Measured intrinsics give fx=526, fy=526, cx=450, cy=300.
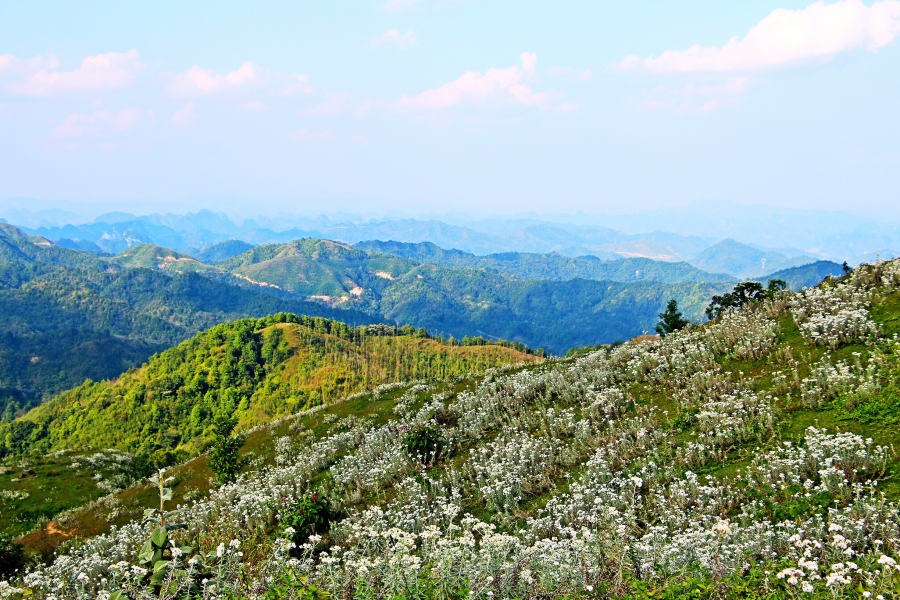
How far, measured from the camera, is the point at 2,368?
193125mm

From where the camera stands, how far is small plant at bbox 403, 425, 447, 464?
18.1 meters

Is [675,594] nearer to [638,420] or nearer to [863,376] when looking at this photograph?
[638,420]

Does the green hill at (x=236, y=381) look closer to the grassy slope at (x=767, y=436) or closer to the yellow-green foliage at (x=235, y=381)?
the yellow-green foliage at (x=235, y=381)

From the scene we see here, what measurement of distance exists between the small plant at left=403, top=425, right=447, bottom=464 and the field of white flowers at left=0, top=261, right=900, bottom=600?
0.08m

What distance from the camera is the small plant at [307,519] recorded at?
13.3 meters

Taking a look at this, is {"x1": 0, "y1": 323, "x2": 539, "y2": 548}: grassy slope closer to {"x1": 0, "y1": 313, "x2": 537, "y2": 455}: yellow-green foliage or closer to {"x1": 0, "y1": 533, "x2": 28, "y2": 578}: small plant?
{"x1": 0, "y1": 313, "x2": 537, "y2": 455}: yellow-green foliage

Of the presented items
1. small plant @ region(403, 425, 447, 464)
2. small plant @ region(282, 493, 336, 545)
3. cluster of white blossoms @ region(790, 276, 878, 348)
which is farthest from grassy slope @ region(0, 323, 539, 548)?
small plant @ region(282, 493, 336, 545)

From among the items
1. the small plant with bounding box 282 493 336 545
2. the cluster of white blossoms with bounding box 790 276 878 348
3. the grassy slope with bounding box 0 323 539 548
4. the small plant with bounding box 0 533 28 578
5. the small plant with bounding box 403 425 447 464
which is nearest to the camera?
the small plant with bounding box 282 493 336 545

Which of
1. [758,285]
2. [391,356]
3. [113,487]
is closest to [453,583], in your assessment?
[113,487]

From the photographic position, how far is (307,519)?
44.6ft

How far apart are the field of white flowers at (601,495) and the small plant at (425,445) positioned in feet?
0.26

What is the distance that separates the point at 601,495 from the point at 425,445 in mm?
7469

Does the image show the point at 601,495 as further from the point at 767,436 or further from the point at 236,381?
the point at 236,381

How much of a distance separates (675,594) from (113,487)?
3143 centimetres
